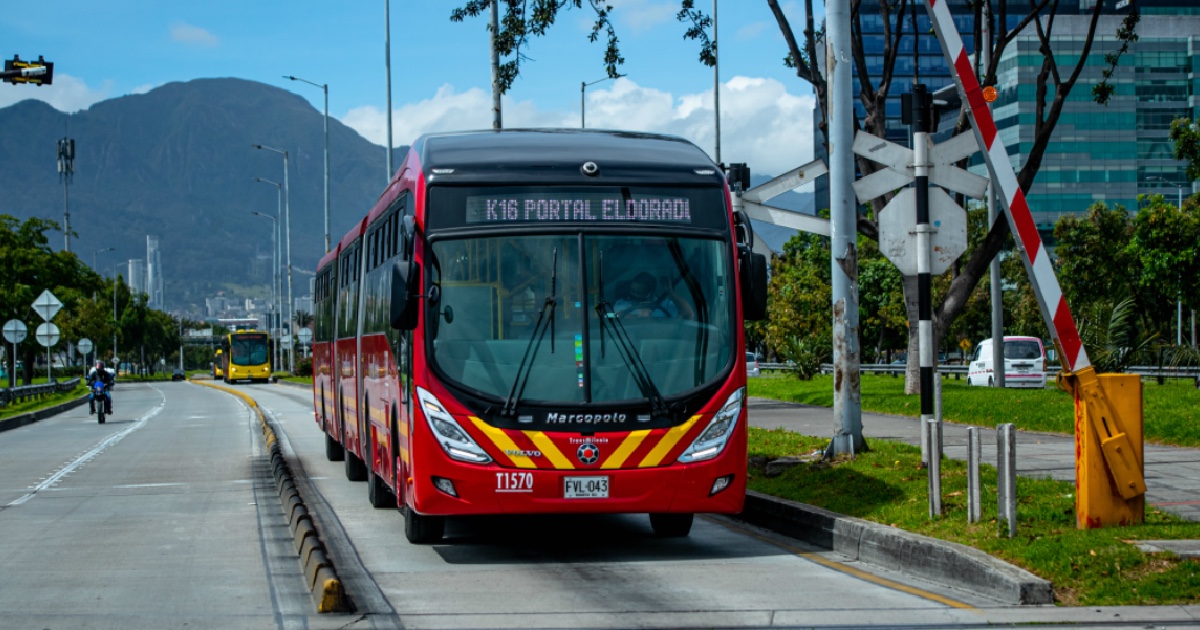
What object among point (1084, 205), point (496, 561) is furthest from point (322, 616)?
point (1084, 205)

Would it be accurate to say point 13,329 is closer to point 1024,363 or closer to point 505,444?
point 1024,363

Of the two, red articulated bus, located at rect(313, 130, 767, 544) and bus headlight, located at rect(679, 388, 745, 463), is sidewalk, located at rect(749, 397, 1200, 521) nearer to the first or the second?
bus headlight, located at rect(679, 388, 745, 463)

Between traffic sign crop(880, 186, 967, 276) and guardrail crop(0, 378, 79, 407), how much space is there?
36826 millimetres

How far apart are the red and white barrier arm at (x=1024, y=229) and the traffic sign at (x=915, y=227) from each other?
1.12 meters

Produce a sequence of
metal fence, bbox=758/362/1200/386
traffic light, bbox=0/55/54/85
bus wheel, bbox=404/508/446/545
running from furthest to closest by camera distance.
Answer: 1. metal fence, bbox=758/362/1200/386
2. traffic light, bbox=0/55/54/85
3. bus wheel, bbox=404/508/446/545

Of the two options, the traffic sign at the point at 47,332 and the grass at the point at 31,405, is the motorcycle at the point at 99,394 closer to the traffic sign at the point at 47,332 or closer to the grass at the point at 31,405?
the grass at the point at 31,405

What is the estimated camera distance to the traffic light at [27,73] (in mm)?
25469

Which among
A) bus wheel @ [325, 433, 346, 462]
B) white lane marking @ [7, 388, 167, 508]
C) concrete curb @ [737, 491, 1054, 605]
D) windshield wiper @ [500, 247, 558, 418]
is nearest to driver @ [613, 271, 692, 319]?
windshield wiper @ [500, 247, 558, 418]

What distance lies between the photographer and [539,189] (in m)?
10.7

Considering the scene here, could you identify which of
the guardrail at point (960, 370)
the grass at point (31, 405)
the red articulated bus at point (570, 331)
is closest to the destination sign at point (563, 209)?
the red articulated bus at point (570, 331)

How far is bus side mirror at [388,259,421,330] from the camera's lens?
33.7ft

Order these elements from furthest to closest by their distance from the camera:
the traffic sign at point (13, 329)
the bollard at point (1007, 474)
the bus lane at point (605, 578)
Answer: the traffic sign at point (13, 329)
the bollard at point (1007, 474)
the bus lane at point (605, 578)

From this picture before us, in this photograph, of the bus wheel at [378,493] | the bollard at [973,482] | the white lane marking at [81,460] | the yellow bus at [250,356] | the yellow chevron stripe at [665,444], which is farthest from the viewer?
the yellow bus at [250,356]

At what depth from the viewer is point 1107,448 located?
9430 mm
